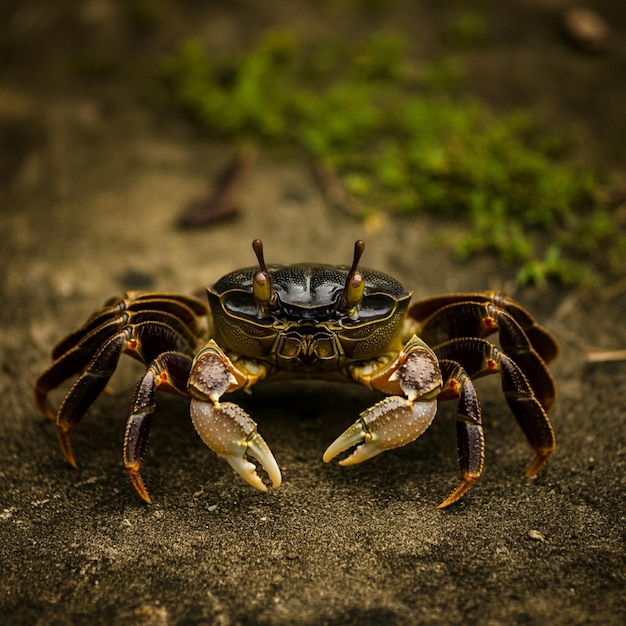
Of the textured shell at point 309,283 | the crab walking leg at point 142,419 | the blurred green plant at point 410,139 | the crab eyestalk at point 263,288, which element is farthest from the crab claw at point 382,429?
the blurred green plant at point 410,139

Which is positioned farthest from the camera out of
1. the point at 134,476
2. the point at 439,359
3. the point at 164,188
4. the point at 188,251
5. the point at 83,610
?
the point at 164,188

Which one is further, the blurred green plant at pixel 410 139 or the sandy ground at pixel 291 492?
the blurred green plant at pixel 410 139

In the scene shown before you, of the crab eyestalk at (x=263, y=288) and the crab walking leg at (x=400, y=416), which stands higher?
the crab eyestalk at (x=263, y=288)

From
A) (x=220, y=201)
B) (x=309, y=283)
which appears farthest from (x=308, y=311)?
(x=220, y=201)

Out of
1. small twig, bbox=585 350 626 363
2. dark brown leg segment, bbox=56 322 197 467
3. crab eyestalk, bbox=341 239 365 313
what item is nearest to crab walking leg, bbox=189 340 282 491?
dark brown leg segment, bbox=56 322 197 467

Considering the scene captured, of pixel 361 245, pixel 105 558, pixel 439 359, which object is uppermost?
pixel 361 245

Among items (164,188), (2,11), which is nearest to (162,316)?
(164,188)

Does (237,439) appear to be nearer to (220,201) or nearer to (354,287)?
(354,287)

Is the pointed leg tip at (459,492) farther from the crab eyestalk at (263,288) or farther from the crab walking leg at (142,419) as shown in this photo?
the crab walking leg at (142,419)

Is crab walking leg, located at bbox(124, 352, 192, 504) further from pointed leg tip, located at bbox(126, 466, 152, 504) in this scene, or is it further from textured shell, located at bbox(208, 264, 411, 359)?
textured shell, located at bbox(208, 264, 411, 359)

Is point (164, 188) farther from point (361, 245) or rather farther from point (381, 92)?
point (361, 245)
